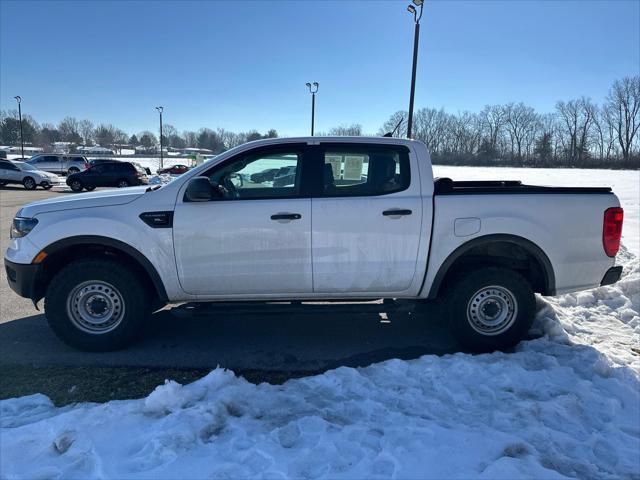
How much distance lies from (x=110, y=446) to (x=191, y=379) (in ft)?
3.50

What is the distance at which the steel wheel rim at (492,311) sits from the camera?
4.27 m

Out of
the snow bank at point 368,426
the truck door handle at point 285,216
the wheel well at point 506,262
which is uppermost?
the truck door handle at point 285,216

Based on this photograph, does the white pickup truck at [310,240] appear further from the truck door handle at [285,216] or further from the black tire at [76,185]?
the black tire at [76,185]

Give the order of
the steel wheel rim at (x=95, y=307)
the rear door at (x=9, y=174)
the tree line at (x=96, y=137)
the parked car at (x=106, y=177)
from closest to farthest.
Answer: the steel wheel rim at (x=95, y=307), the rear door at (x=9, y=174), the parked car at (x=106, y=177), the tree line at (x=96, y=137)

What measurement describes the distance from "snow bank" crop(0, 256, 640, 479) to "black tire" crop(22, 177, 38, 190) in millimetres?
25121

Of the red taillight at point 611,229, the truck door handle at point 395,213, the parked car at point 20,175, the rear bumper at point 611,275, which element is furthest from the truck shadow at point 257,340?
the parked car at point 20,175

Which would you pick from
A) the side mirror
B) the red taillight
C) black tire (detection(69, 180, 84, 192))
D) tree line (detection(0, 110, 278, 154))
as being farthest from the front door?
tree line (detection(0, 110, 278, 154))

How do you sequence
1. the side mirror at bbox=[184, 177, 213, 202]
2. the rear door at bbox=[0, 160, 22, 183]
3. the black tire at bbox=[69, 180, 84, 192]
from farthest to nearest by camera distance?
the black tire at bbox=[69, 180, 84, 192], the rear door at bbox=[0, 160, 22, 183], the side mirror at bbox=[184, 177, 213, 202]

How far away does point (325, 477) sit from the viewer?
2426 mm

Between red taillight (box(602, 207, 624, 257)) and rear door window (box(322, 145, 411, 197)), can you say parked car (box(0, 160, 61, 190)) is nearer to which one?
rear door window (box(322, 145, 411, 197))

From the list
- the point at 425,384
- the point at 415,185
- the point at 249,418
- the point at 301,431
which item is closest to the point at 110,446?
the point at 249,418

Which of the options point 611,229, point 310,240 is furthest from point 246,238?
point 611,229

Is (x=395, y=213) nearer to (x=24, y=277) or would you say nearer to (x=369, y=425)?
(x=369, y=425)

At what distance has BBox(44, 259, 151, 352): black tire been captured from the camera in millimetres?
4070
